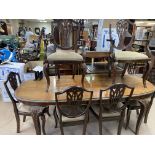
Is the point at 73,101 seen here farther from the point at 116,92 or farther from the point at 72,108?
the point at 116,92

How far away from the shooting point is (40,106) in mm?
2061

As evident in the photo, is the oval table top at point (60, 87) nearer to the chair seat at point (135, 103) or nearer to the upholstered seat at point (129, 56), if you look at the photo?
the chair seat at point (135, 103)

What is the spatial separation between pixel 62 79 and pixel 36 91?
593 millimetres

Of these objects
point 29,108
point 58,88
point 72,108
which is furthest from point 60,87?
point 29,108

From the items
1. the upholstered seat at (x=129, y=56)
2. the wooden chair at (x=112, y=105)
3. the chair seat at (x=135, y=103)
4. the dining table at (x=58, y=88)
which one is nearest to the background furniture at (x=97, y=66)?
the dining table at (x=58, y=88)

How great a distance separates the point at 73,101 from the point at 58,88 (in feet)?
1.62

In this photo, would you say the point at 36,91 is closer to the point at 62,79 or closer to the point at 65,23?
the point at 62,79

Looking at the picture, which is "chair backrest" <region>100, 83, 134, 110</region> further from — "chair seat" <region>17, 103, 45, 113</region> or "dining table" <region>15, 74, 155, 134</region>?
"chair seat" <region>17, 103, 45, 113</region>

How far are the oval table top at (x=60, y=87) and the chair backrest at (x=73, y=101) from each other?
102 millimetres

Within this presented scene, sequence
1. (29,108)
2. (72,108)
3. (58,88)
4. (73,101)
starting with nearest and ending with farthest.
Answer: (73,101) < (72,108) < (29,108) < (58,88)

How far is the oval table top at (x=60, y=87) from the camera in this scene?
198cm

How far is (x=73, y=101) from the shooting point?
6.15 ft

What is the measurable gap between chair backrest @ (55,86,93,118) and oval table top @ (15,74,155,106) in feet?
0.33
